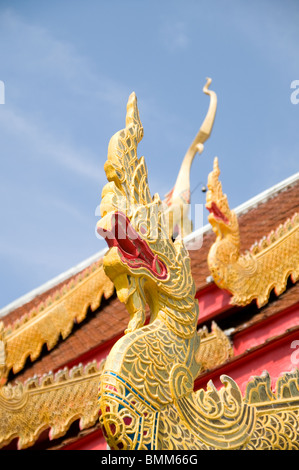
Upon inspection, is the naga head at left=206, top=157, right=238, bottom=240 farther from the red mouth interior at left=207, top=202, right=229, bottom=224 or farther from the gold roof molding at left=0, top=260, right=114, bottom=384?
the gold roof molding at left=0, top=260, right=114, bottom=384

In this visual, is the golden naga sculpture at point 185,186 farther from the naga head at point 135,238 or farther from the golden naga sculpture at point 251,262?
the naga head at point 135,238

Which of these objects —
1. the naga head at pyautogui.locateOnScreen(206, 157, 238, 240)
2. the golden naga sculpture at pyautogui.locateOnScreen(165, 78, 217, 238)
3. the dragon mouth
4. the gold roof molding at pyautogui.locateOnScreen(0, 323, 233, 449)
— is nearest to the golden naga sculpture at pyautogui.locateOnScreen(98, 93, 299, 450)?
the dragon mouth

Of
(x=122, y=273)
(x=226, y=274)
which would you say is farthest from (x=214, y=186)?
(x=122, y=273)

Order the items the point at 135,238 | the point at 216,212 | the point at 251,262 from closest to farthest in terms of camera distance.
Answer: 1. the point at 135,238
2. the point at 251,262
3. the point at 216,212

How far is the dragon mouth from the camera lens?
12.4 feet

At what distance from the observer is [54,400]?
21.1 feet

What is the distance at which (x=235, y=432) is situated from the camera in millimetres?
3805

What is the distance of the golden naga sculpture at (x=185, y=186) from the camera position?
10.9m

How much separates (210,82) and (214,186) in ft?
14.8

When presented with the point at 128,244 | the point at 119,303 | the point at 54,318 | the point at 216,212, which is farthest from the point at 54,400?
the point at 128,244

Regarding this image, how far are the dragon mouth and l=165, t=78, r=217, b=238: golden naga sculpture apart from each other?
21.3 ft

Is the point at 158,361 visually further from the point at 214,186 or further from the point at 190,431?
the point at 214,186

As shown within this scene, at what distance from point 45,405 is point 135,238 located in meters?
2.87

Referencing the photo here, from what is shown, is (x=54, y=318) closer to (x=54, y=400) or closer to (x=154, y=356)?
(x=54, y=400)
